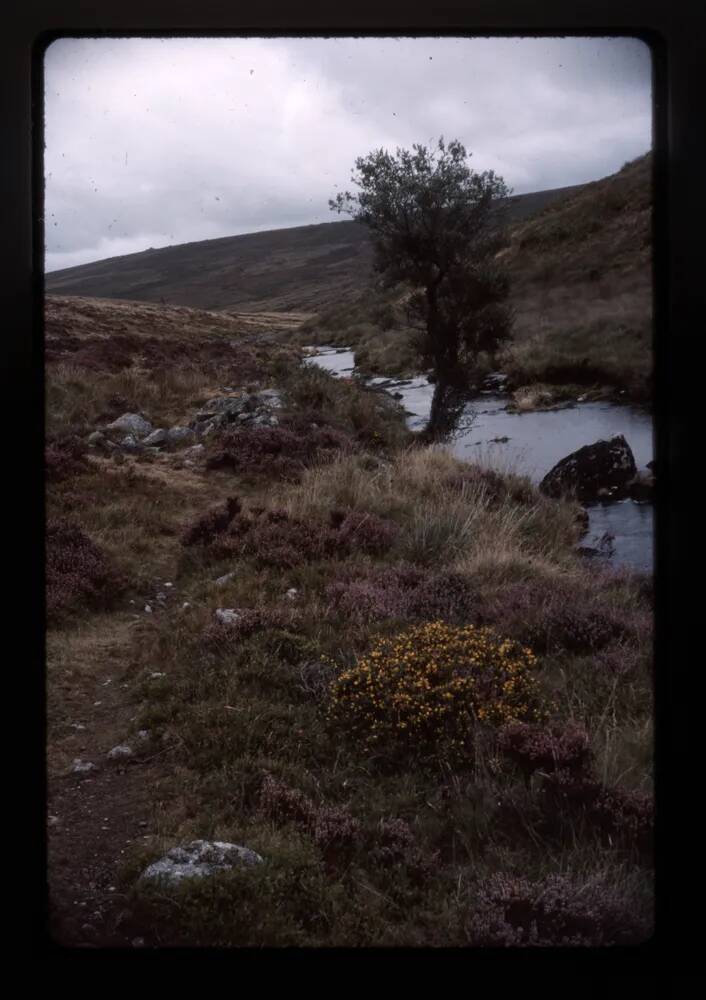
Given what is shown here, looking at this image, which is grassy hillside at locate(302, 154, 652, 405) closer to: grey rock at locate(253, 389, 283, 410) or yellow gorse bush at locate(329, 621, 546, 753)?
grey rock at locate(253, 389, 283, 410)

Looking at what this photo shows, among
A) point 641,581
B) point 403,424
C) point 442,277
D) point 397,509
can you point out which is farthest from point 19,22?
point 442,277

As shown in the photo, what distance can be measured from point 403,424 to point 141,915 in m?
5.26

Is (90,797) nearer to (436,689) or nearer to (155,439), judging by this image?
(436,689)

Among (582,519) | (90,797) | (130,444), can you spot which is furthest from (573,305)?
(90,797)

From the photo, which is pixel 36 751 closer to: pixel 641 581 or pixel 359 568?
pixel 641 581

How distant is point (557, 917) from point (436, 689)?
39.6 inches

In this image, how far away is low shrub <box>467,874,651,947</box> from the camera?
80.6 inches

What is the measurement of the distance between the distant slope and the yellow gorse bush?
180cm

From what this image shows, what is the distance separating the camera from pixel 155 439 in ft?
18.6

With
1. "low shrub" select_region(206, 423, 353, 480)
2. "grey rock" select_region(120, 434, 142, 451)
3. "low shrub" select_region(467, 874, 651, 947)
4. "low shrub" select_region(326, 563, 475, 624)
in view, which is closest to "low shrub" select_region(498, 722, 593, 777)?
"low shrub" select_region(467, 874, 651, 947)

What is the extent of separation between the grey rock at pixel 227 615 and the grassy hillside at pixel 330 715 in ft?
0.10

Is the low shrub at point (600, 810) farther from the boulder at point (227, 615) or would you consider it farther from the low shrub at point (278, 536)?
the low shrub at point (278, 536)

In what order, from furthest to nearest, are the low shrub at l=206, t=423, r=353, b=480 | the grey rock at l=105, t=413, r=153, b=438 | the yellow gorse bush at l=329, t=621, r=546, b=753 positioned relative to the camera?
the grey rock at l=105, t=413, r=153, b=438
the low shrub at l=206, t=423, r=353, b=480
the yellow gorse bush at l=329, t=621, r=546, b=753

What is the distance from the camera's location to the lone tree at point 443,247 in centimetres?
427
